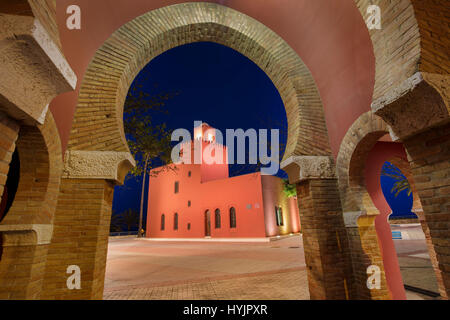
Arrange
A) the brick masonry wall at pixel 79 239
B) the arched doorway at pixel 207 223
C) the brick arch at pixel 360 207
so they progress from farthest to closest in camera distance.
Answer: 1. the arched doorway at pixel 207 223
2. the brick arch at pixel 360 207
3. the brick masonry wall at pixel 79 239

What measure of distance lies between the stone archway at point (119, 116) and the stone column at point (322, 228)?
0.15 feet

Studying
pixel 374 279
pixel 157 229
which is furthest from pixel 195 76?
pixel 374 279

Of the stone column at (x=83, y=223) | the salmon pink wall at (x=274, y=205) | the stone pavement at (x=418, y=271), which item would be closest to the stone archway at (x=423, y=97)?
the stone column at (x=83, y=223)

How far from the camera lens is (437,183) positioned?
228 centimetres

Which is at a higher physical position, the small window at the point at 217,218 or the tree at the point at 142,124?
the tree at the point at 142,124

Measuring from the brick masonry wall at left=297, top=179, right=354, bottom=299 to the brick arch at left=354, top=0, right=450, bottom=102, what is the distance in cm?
231

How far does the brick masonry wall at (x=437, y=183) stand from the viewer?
87.0 inches

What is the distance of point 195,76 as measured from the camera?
51.4 m

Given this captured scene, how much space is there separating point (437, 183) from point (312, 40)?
13.0 feet

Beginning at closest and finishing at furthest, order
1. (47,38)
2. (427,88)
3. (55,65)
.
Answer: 1. (47,38)
2. (55,65)
3. (427,88)

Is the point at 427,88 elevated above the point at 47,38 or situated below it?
below

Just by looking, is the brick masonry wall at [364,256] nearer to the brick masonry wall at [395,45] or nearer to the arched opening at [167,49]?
the arched opening at [167,49]
